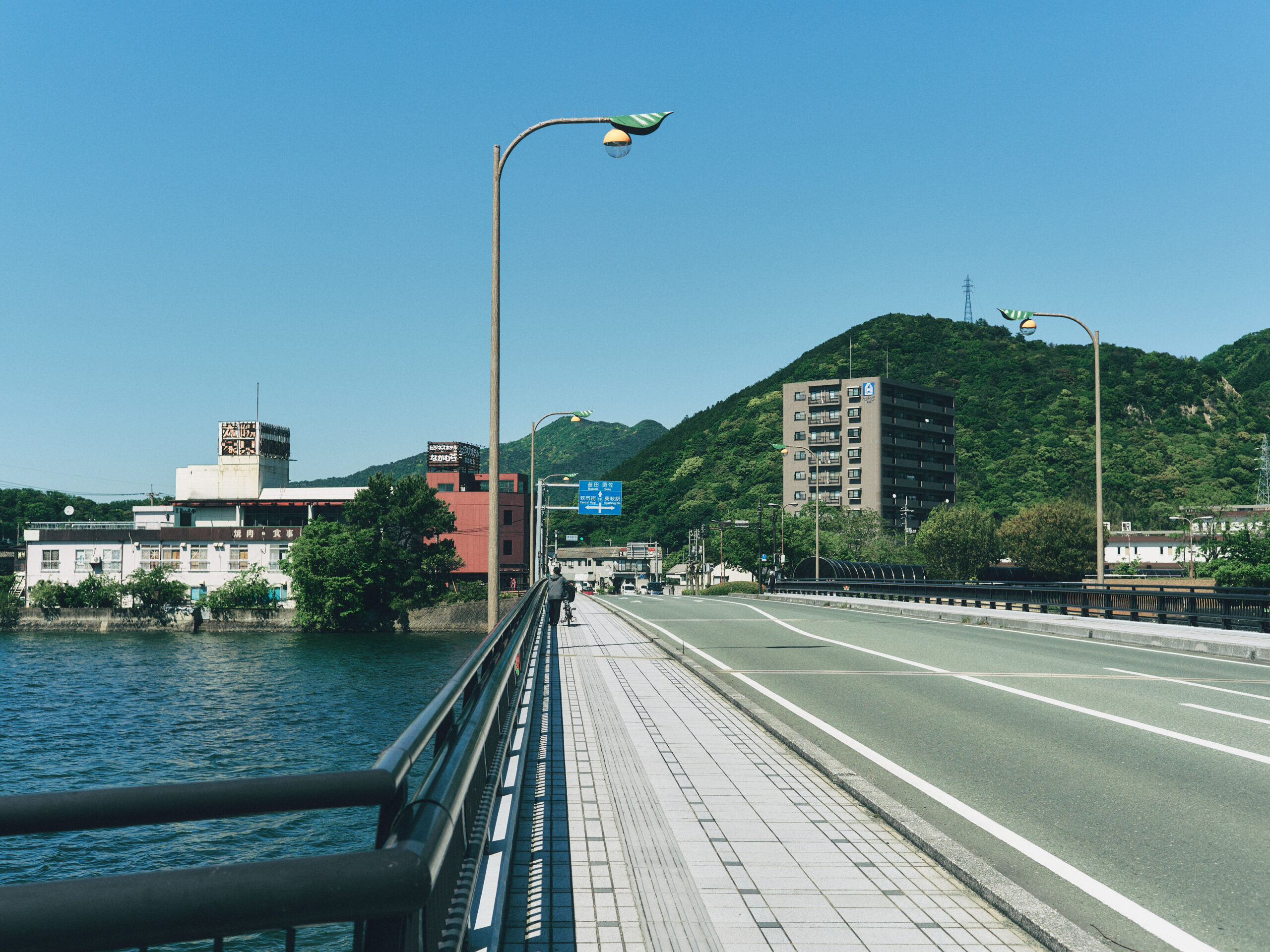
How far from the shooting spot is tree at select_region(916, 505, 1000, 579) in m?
96.4

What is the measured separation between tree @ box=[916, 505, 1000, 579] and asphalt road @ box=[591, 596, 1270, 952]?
78730 mm

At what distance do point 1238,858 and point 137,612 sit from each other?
105 metres

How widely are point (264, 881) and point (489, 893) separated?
10.5ft

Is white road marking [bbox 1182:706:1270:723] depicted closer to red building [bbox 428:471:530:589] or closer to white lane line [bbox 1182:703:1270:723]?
white lane line [bbox 1182:703:1270:723]

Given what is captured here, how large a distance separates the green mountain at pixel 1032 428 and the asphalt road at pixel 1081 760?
379 feet

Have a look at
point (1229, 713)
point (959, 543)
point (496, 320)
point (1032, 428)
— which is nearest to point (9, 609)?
point (959, 543)

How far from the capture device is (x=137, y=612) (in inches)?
3802

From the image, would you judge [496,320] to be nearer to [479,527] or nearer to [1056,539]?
[1056,539]

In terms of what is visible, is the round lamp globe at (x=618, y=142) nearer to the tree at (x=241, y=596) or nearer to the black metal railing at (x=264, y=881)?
the black metal railing at (x=264, y=881)

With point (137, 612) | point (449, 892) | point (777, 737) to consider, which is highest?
point (449, 892)

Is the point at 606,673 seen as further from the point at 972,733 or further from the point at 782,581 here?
the point at 782,581

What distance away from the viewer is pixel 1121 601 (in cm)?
2841

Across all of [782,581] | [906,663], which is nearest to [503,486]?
[782,581]

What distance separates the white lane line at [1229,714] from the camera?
1162cm
